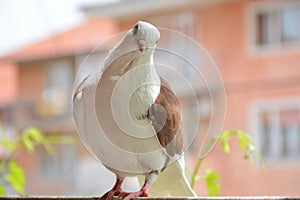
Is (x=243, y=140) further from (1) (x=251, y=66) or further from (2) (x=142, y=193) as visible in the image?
(1) (x=251, y=66)

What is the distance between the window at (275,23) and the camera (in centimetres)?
441

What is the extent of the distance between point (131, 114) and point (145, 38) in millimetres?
53

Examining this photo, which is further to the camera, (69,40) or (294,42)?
(69,40)

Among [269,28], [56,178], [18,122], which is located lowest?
[56,178]

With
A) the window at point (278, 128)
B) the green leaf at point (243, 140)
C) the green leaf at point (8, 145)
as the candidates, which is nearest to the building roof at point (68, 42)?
the window at point (278, 128)

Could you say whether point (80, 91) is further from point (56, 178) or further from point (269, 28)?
point (56, 178)

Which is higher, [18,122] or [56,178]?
[18,122]

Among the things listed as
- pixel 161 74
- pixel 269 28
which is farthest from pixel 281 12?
pixel 161 74

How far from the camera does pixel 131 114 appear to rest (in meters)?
0.42

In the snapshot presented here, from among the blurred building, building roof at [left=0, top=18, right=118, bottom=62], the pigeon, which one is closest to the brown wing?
the pigeon

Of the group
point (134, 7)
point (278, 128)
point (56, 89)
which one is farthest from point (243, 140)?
point (56, 89)

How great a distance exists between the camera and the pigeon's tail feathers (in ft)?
1.55

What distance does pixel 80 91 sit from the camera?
1.49 feet

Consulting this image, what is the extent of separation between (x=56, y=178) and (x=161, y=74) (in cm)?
521
